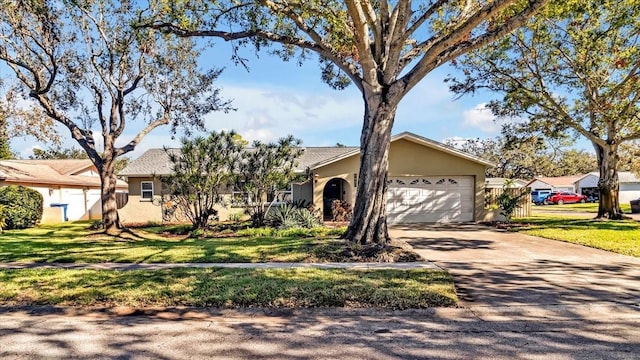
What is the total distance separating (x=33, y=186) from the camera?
840 inches

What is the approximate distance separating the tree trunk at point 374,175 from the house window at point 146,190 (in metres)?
14.9

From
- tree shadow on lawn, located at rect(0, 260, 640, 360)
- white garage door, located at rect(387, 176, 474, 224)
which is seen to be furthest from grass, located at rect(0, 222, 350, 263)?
white garage door, located at rect(387, 176, 474, 224)

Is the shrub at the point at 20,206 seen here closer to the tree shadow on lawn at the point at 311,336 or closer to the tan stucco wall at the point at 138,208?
the tan stucco wall at the point at 138,208

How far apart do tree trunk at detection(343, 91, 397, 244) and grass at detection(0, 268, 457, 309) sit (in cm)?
244

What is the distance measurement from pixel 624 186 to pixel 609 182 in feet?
110

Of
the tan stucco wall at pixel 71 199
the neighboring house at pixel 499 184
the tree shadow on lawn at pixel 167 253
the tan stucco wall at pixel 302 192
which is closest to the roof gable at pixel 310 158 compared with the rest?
the tan stucco wall at pixel 302 192

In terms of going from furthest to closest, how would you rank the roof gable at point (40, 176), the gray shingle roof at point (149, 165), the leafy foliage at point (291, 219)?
the gray shingle roof at point (149, 165) → the roof gable at point (40, 176) → the leafy foliage at point (291, 219)

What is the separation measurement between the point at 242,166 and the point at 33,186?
45.9 ft

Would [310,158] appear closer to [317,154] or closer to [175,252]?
[317,154]

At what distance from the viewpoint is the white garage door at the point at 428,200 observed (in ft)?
61.8

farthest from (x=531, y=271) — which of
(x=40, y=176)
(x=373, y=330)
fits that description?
(x=40, y=176)

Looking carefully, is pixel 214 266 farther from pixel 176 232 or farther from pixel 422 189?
pixel 422 189

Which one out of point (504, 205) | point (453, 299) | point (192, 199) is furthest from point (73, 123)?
point (504, 205)

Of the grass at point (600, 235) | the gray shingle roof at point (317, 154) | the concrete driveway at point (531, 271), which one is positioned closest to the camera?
the concrete driveway at point (531, 271)
